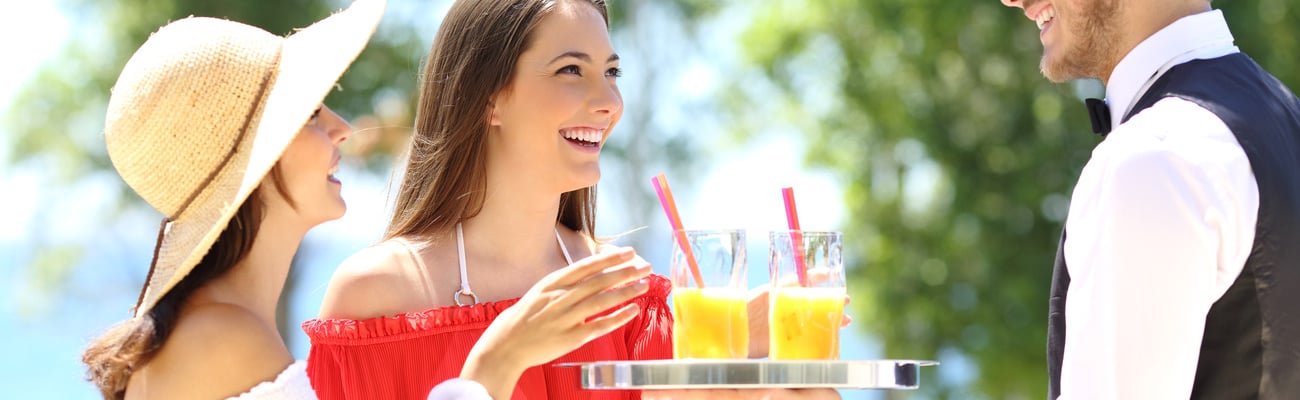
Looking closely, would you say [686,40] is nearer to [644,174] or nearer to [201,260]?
A: [644,174]

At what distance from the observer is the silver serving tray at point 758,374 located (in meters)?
2.30

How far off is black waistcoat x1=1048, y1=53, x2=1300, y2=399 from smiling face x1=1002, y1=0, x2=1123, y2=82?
429 millimetres

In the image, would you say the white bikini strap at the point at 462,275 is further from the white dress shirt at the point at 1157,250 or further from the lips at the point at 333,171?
the white dress shirt at the point at 1157,250

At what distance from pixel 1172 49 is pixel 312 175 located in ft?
6.60

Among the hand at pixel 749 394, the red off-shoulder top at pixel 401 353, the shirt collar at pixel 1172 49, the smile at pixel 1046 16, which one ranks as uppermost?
the smile at pixel 1046 16

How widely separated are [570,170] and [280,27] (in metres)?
11.9

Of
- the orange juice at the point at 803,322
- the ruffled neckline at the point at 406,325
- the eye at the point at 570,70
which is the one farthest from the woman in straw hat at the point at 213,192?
the orange juice at the point at 803,322

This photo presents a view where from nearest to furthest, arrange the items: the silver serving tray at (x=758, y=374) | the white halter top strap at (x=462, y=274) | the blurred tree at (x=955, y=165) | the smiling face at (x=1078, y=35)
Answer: the silver serving tray at (x=758, y=374), the smiling face at (x=1078, y=35), the white halter top strap at (x=462, y=274), the blurred tree at (x=955, y=165)

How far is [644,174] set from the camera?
16719mm

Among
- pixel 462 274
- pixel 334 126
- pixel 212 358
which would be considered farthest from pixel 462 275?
pixel 212 358

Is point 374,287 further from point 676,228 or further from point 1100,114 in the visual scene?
point 1100,114

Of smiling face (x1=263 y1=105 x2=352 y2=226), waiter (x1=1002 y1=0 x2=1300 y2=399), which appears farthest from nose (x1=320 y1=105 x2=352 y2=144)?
waiter (x1=1002 y1=0 x2=1300 y2=399)

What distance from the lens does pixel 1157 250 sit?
2758mm

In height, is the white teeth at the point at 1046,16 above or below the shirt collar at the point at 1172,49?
above
